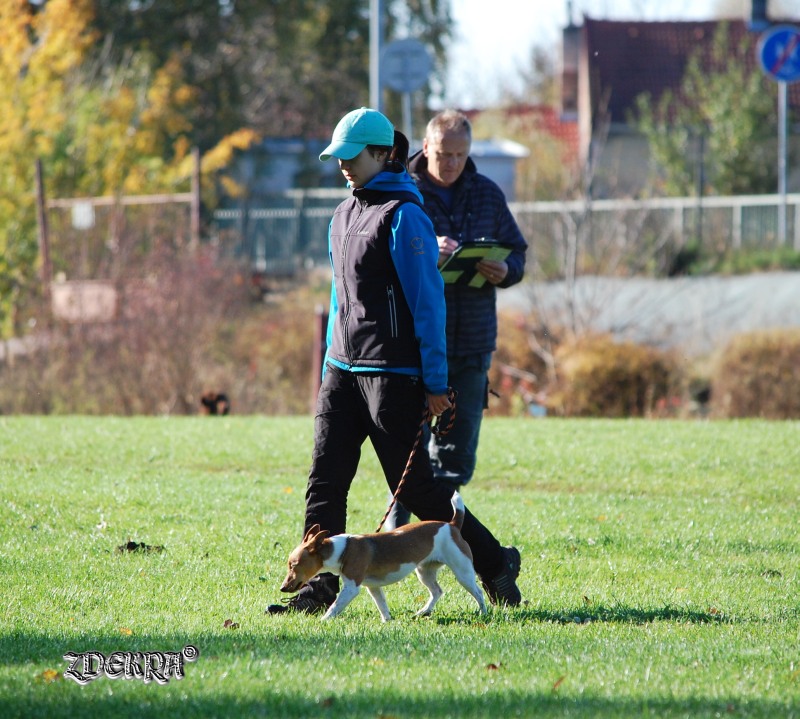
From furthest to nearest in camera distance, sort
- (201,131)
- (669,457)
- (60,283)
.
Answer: (201,131) → (60,283) → (669,457)

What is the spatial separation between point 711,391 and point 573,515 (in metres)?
8.45

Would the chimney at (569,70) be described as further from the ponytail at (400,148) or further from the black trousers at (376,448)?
the black trousers at (376,448)

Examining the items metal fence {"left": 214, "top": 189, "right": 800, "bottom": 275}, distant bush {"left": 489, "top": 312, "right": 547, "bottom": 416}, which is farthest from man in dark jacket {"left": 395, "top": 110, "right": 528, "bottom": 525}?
metal fence {"left": 214, "top": 189, "right": 800, "bottom": 275}

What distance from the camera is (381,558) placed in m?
5.04

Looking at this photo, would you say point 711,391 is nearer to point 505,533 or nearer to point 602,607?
point 505,533

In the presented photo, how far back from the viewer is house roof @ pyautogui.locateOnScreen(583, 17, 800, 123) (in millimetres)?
35000

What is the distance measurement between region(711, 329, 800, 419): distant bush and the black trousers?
10.4 metres

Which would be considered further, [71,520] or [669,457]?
[669,457]

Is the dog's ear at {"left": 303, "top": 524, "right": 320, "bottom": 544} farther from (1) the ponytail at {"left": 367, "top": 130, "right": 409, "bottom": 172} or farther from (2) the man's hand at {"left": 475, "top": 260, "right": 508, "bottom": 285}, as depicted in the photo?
(2) the man's hand at {"left": 475, "top": 260, "right": 508, "bottom": 285}

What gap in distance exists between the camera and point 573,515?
7785 mm

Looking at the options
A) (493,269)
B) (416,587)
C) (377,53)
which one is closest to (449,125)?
(493,269)

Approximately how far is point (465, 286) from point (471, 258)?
0.74ft

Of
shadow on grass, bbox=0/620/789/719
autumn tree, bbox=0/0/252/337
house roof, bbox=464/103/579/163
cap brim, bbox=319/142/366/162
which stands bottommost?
shadow on grass, bbox=0/620/789/719

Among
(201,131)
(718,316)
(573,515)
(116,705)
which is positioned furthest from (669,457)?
(201,131)
